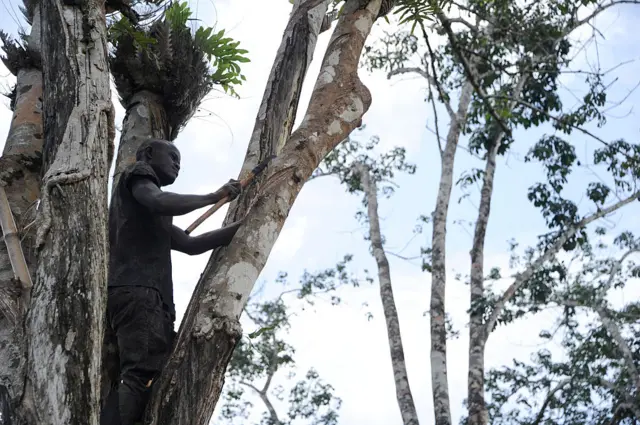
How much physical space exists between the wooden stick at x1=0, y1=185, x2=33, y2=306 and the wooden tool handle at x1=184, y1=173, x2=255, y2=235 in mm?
758

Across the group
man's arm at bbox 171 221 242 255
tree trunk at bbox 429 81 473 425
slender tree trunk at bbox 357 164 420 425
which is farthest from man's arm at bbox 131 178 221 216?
slender tree trunk at bbox 357 164 420 425

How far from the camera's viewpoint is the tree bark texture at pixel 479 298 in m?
10.5

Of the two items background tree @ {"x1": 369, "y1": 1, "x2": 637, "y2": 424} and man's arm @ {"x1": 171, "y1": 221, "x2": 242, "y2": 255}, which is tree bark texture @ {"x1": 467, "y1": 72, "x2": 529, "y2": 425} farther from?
man's arm @ {"x1": 171, "y1": 221, "x2": 242, "y2": 255}

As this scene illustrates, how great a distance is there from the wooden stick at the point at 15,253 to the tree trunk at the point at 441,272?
7.13 meters

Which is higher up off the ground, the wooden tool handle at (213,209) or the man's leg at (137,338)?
the wooden tool handle at (213,209)

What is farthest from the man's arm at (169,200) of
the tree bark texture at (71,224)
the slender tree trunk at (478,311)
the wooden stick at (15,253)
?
the slender tree trunk at (478,311)

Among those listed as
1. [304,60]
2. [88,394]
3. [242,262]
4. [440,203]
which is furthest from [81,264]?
[440,203]

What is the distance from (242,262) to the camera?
2738 mm

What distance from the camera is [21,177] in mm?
3811

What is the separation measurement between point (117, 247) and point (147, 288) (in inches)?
8.6

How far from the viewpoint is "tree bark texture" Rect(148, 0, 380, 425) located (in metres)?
2.50

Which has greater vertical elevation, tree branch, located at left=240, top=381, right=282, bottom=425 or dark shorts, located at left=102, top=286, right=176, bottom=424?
tree branch, located at left=240, top=381, right=282, bottom=425

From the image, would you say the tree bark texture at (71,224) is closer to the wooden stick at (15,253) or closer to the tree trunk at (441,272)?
the wooden stick at (15,253)

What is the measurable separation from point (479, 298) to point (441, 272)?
68cm
